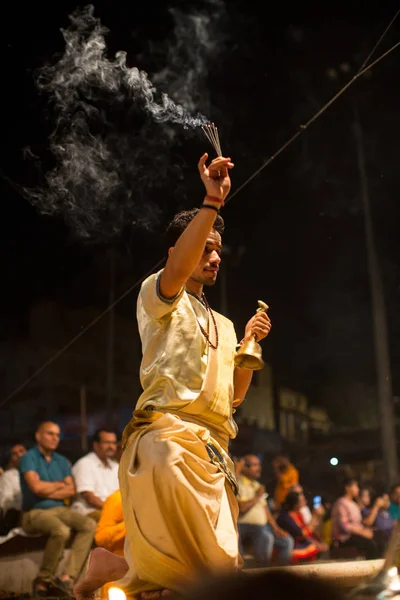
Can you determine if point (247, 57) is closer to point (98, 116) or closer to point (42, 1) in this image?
point (42, 1)

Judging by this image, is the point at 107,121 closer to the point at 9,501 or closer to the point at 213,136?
the point at 213,136

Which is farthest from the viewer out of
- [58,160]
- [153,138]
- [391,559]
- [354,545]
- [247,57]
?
[247,57]

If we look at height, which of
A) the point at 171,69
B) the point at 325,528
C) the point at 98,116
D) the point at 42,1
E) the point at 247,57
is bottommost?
the point at 325,528

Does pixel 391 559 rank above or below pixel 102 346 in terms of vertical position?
below

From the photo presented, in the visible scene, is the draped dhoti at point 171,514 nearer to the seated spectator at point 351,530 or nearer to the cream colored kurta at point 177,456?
the cream colored kurta at point 177,456

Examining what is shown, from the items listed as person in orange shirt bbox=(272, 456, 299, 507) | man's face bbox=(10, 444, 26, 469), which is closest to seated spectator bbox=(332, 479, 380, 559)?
person in orange shirt bbox=(272, 456, 299, 507)

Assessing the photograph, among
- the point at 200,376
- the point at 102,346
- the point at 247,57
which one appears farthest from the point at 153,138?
the point at 102,346

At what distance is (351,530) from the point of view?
30.7ft

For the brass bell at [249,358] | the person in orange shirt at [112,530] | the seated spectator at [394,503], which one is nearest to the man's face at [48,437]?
the person in orange shirt at [112,530]

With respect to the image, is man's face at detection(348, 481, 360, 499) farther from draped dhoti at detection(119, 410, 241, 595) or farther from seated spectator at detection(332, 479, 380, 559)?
draped dhoti at detection(119, 410, 241, 595)

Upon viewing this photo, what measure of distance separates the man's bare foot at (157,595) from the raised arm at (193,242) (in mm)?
1271

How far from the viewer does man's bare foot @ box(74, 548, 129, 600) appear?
3.65m

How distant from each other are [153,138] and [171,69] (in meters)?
0.86

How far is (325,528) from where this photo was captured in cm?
993
